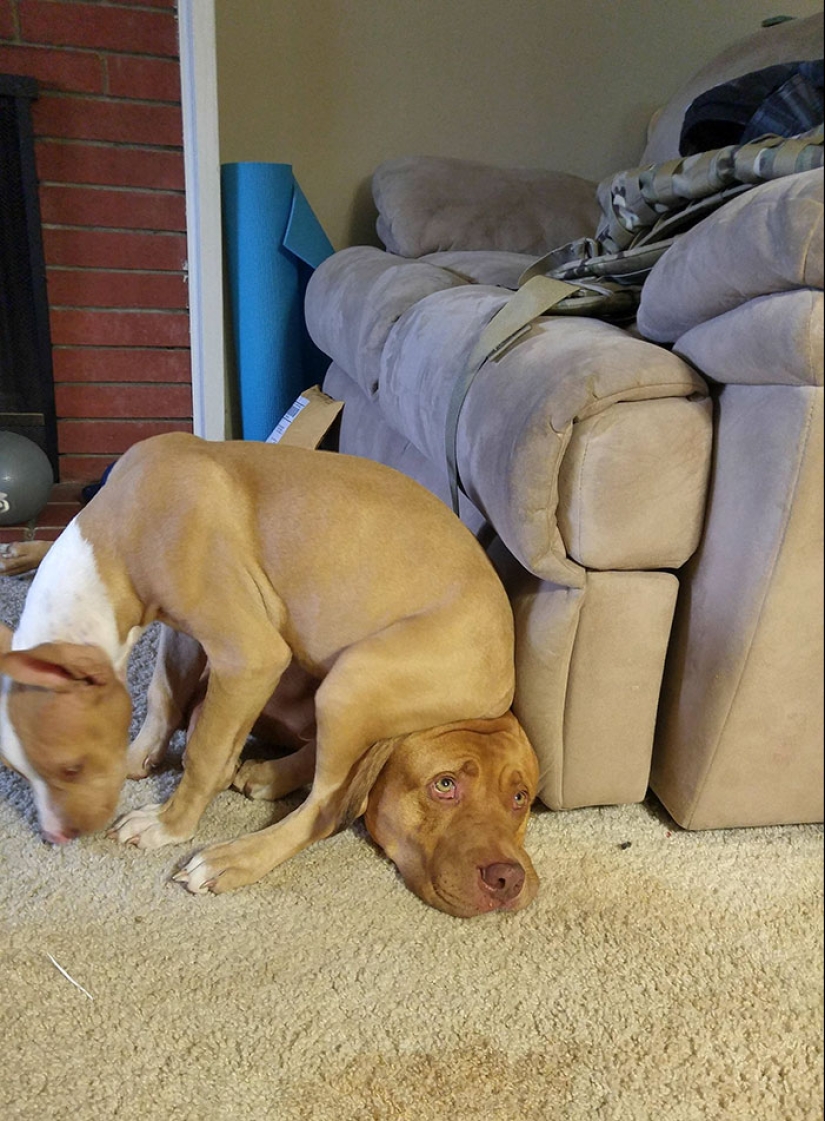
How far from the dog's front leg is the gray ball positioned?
3.30ft

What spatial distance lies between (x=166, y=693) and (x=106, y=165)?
1500 millimetres

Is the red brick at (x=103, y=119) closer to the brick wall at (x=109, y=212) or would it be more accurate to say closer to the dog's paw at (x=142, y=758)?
the brick wall at (x=109, y=212)

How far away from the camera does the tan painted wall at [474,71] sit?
0.49 meters

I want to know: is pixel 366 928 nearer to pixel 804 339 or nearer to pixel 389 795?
pixel 389 795

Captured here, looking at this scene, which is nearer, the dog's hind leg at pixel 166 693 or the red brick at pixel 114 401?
the dog's hind leg at pixel 166 693

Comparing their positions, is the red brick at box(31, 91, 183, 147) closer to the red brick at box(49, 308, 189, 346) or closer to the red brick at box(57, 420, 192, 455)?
the red brick at box(49, 308, 189, 346)

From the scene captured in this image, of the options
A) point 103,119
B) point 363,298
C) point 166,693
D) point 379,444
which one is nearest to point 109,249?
point 103,119

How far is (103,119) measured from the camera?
2115 millimetres

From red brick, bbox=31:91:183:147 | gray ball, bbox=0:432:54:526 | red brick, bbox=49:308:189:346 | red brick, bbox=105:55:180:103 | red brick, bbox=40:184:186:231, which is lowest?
gray ball, bbox=0:432:54:526

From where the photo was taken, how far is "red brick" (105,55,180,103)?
6.88 ft

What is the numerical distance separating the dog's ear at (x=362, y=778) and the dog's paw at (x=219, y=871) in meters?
0.11

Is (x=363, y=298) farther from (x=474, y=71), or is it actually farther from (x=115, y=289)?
(x=474, y=71)

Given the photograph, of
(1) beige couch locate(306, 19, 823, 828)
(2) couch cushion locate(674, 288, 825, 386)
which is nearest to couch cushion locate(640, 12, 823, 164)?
(1) beige couch locate(306, 19, 823, 828)

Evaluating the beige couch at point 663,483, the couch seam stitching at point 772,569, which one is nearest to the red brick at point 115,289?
the beige couch at point 663,483
